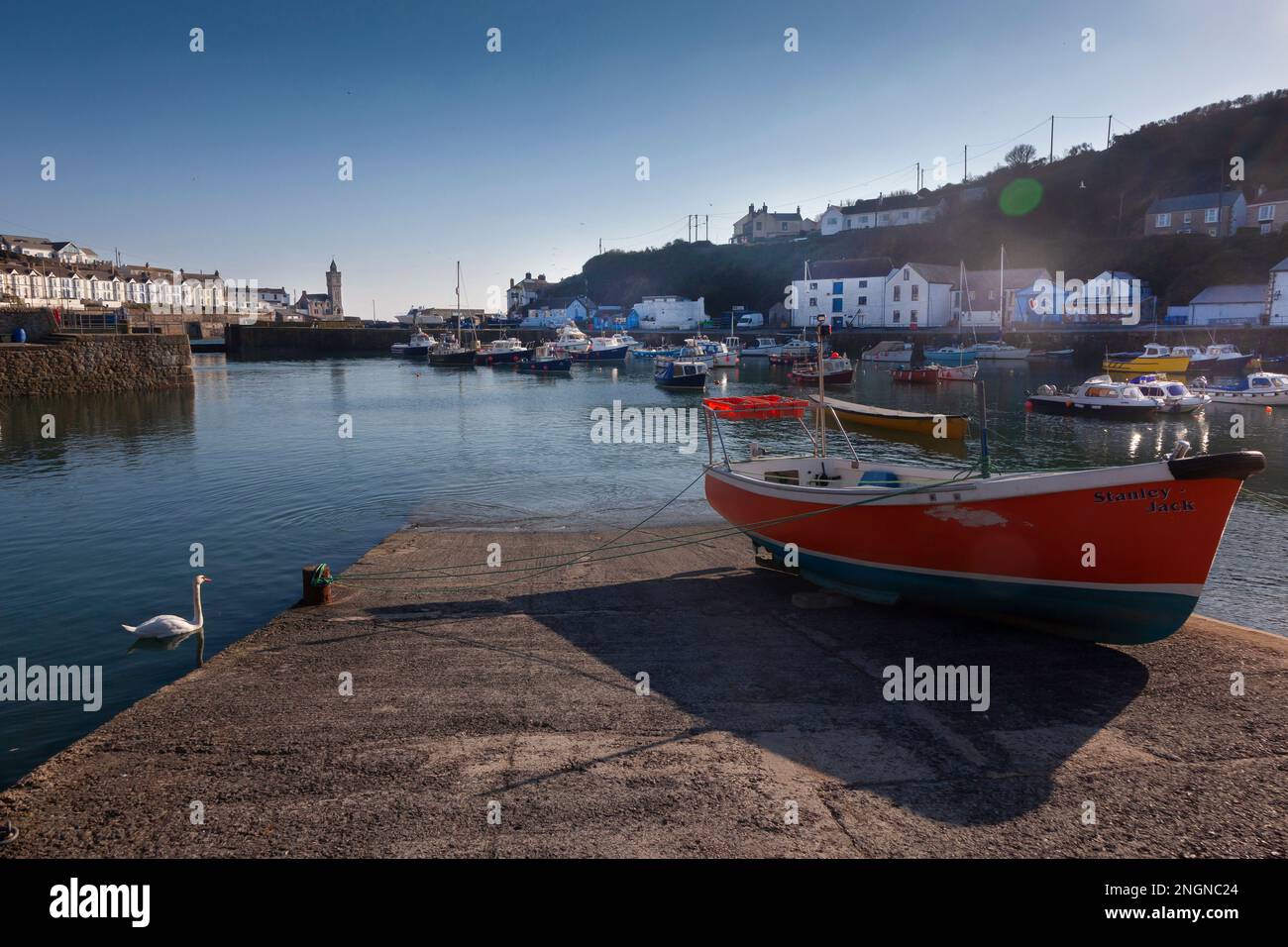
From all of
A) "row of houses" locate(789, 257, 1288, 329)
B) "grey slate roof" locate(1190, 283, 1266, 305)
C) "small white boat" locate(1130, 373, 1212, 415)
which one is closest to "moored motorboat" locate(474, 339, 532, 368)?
"row of houses" locate(789, 257, 1288, 329)

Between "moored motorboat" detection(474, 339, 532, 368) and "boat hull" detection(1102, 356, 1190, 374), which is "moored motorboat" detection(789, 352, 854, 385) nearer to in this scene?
"boat hull" detection(1102, 356, 1190, 374)

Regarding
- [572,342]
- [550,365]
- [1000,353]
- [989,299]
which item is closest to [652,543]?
[1000,353]

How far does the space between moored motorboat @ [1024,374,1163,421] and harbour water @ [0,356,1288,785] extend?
0.82 metres

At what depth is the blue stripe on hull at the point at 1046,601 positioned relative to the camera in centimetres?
821

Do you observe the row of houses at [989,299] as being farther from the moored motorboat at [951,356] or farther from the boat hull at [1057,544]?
the boat hull at [1057,544]

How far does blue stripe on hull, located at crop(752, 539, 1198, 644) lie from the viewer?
26.9 ft

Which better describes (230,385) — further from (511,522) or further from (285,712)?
(285,712)

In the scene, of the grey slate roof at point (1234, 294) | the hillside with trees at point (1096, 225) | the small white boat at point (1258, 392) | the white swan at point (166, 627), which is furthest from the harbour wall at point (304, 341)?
the white swan at point (166, 627)

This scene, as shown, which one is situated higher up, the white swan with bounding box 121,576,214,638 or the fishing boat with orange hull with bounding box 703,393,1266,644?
the fishing boat with orange hull with bounding box 703,393,1266,644

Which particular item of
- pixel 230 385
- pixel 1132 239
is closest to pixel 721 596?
pixel 230 385

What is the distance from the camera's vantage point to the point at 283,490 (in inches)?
878

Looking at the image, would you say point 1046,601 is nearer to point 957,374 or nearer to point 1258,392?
point 1258,392

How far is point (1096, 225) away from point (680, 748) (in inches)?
4466
